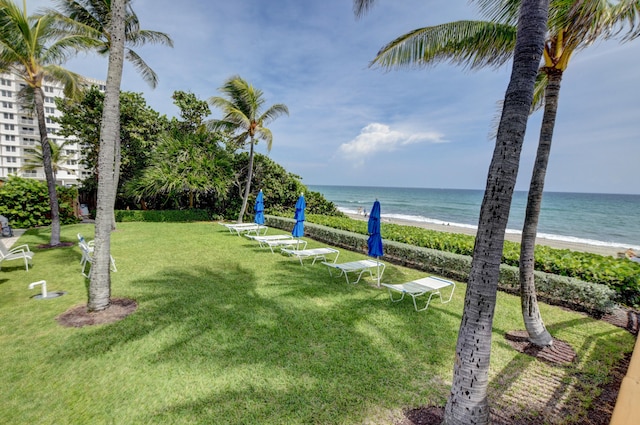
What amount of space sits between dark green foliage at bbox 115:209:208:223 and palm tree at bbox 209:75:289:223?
617cm

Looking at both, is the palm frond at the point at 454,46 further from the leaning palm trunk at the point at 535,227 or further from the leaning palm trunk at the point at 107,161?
the leaning palm trunk at the point at 107,161

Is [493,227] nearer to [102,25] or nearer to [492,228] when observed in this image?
[492,228]

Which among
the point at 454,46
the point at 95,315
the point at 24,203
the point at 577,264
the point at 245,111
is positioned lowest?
the point at 95,315

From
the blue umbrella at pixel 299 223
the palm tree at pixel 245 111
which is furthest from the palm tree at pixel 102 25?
the blue umbrella at pixel 299 223

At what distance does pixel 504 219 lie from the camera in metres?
2.76

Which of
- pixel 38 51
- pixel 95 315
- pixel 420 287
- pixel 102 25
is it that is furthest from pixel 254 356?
pixel 102 25

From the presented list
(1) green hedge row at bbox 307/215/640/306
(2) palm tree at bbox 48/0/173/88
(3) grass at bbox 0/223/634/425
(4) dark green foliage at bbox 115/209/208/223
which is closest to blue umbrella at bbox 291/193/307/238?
(3) grass at bbox 0/223/634/425

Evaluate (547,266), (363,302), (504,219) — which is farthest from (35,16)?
(547,266)

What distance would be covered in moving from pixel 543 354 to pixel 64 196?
2229cm

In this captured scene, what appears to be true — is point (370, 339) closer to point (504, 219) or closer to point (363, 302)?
point (363, 302)

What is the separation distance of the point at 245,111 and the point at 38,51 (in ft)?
30.6

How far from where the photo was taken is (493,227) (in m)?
2.77

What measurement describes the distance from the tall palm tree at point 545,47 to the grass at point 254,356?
1.50m

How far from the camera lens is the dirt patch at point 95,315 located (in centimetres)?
515
